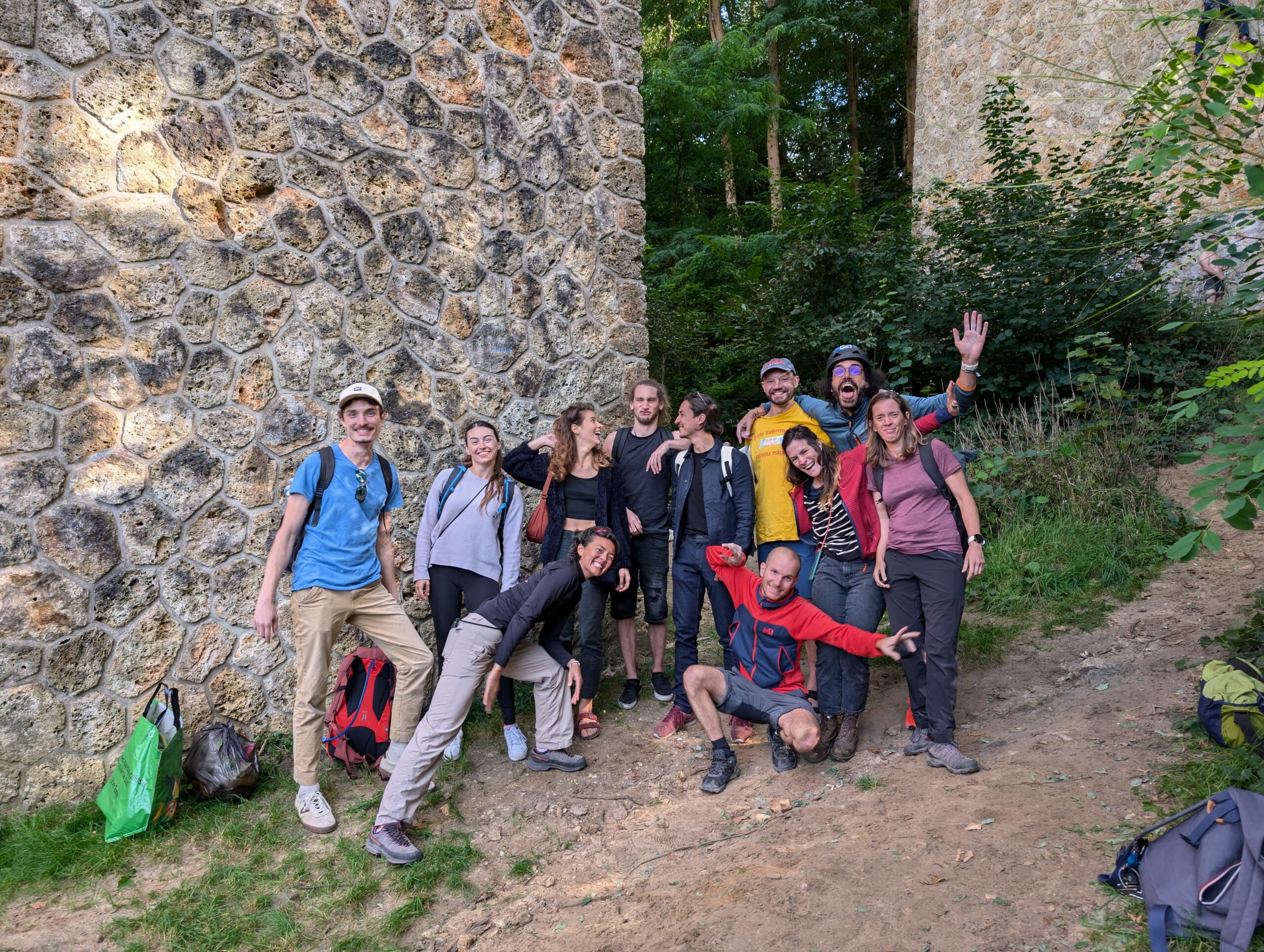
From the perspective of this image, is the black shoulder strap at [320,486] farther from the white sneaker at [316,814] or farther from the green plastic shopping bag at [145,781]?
the white sneaker at [316,814]

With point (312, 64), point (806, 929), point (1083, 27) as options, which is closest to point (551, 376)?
point (312, 64)

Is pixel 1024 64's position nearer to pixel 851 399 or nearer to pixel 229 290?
pixel 851 399

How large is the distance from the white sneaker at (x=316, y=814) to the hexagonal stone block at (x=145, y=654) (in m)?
0.96

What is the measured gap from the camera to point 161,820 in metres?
3.67

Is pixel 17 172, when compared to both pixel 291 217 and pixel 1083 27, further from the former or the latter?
pixel 1083 27

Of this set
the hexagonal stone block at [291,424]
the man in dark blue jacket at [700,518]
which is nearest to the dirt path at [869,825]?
the man in dark blue jacket at [700,518]

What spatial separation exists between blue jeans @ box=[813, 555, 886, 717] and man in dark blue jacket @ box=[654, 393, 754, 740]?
1.63ft

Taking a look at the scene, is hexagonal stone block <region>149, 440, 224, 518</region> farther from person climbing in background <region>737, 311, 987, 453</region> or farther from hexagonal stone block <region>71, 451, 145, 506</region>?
person climbing in background <region>737, 311, 987, 453</region>

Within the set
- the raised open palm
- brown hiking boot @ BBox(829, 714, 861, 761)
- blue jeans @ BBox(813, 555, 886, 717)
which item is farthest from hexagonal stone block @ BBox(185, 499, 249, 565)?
the raised open palm

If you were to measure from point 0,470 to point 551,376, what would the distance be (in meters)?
2.92

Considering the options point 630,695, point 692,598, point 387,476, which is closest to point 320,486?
point 387,476

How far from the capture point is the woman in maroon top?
3818mm

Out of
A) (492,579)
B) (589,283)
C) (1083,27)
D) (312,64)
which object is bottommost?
(492,579)

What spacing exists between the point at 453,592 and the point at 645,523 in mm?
1169
